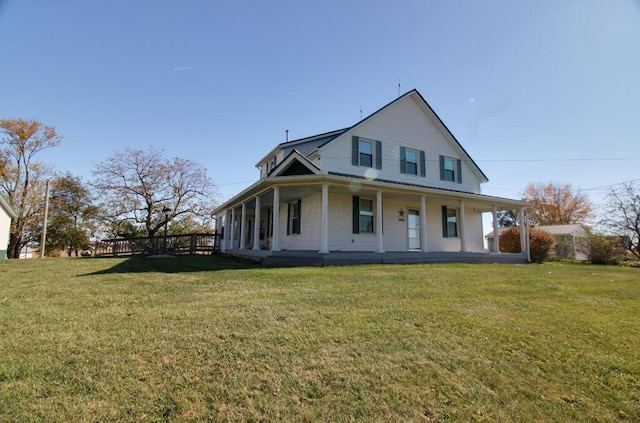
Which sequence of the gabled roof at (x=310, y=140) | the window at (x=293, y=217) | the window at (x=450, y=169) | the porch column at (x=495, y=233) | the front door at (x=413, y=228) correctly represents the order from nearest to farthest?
the window at (x=293, y=217)
the front door at (x=413, y=228)
the porch column at (x=495, y=233)
the gabled roof at (x=310, y=140)
the window at (x=450, y=169)

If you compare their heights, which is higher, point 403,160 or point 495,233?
point 403,160

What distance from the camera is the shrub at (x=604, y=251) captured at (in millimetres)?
17922

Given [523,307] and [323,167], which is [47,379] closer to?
[523,307]

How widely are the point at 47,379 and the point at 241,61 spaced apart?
10.9 m

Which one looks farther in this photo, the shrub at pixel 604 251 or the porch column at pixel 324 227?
the shrub at pixel 604 251

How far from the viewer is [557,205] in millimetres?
40156

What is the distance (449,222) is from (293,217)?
7.67 meters

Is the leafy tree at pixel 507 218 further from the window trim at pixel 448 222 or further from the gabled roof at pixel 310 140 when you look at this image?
the gabled roof at pixel 310 140

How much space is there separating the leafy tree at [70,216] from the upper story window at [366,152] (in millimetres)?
25270

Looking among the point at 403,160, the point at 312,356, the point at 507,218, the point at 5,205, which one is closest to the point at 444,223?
the point at 403,160

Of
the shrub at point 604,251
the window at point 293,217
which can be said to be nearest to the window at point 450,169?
the window at point 293,217

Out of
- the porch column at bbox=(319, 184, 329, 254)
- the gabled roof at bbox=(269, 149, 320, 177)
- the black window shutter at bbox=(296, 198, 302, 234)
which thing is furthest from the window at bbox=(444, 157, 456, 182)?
the porch column at bbox=(319, 184, 329, 254)

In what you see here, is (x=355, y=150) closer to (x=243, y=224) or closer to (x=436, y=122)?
(x=436, y=122)

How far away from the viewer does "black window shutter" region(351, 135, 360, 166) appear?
1340 centimetres
